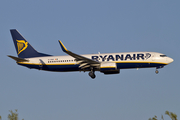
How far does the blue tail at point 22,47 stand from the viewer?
64312mm

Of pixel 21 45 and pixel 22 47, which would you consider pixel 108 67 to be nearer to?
pixel 22 47

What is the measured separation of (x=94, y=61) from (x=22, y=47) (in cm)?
1656

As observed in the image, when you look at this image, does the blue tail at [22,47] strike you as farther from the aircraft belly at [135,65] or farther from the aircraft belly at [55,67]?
the aircraft belly at [135,65]

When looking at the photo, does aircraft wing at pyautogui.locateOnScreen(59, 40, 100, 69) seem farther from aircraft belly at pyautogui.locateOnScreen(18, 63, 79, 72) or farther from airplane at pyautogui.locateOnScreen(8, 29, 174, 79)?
aircraft belly at pyautogui.locateOnScreen(18, 63, 79, 72)

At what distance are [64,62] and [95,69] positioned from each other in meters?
5.96

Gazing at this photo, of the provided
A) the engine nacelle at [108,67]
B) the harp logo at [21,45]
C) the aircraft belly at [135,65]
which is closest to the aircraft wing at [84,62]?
the engine nacelle at [108,67]

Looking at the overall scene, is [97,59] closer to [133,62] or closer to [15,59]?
[133,62]

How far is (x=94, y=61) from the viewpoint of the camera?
57656mm

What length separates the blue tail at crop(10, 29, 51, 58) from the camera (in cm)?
6431

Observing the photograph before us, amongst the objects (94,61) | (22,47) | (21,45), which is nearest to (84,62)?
(94,61)

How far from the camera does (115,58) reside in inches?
2299

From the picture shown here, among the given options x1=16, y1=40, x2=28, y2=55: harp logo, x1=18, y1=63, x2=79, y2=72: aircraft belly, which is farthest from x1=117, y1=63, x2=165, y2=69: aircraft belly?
x1=16, y1=40, x2=28, y2=55: harp logo

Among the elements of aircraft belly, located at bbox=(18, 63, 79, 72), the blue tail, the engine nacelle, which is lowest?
the engine nacelle

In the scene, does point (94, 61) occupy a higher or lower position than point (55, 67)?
higher
